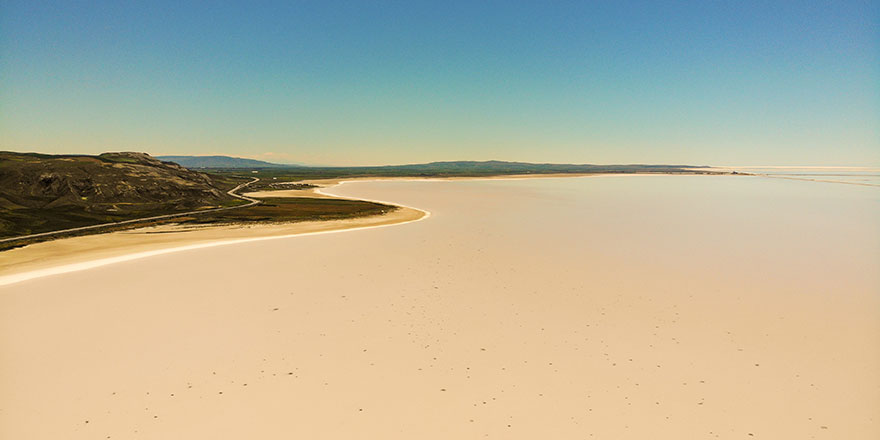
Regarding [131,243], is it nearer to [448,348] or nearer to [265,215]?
[265,215]

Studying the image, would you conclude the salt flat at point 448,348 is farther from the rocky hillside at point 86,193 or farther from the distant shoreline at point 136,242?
the rocky hillside at point 86,193

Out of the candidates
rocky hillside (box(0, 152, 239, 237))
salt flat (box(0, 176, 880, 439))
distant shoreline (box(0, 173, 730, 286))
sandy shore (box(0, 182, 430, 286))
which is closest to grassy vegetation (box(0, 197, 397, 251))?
distant shoreline (box(0, 173, 730, 286))

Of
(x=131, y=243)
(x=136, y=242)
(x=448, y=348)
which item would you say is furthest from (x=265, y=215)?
(x=448, y=348)

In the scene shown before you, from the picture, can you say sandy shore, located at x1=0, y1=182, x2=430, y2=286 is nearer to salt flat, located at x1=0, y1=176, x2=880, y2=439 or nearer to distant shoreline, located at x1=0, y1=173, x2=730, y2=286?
distant shoreline, located at x1=0, y1=173, x2=730, y2=286

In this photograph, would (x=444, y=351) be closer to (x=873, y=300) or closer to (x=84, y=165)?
(x=873, y=300)

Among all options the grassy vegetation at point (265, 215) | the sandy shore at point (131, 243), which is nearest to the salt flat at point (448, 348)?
the sandy shore at point (131, 243)
